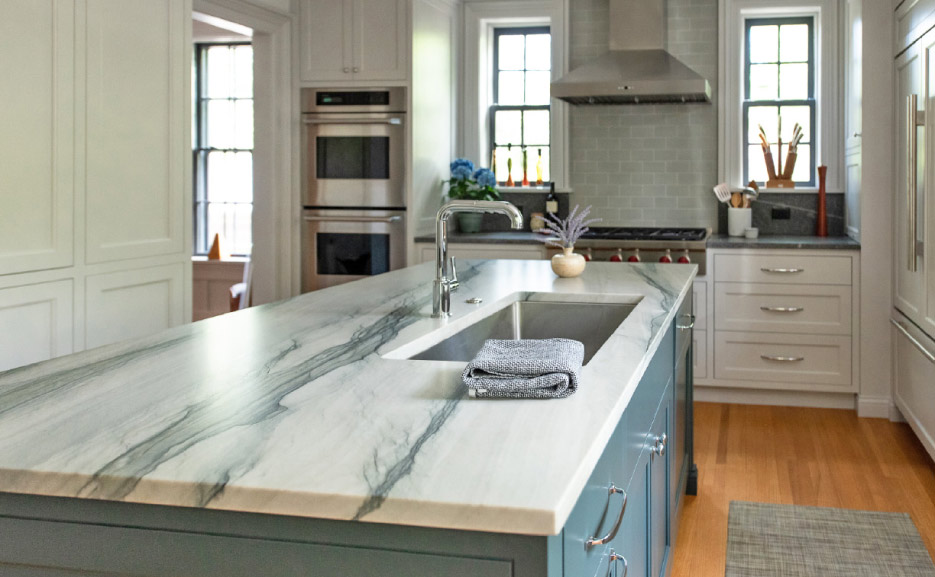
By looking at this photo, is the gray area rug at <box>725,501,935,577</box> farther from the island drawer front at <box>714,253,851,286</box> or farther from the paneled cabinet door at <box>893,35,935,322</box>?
the island drawer front at <box>714,253,851,286</box>

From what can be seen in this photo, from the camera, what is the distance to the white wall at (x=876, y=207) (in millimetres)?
4730

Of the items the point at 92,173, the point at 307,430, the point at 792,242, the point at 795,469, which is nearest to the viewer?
the point at 307,430

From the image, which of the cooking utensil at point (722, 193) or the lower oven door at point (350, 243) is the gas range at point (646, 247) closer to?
the cooking utensil at point (722, 193)

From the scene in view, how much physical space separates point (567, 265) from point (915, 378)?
189cm

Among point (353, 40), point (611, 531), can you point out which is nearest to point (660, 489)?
point (611, 531)

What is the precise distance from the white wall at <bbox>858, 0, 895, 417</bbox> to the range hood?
89cm

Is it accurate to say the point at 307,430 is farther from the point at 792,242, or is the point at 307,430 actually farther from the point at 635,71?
the point at 635,71

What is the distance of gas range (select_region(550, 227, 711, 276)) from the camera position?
519cm

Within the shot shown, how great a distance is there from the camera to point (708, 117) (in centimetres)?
583

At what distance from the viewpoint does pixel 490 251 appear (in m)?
5.54

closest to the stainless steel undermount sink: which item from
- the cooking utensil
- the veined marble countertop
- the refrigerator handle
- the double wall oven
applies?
the veined marble countertop

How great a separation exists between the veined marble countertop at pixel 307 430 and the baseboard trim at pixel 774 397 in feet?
11.3

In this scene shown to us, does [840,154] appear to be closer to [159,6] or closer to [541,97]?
[541,97]

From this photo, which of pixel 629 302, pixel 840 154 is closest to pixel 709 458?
pixel 629 302
